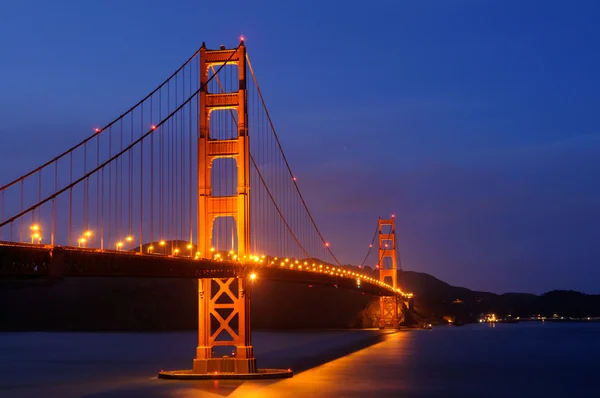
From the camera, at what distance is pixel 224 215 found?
153 ft

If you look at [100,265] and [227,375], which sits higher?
[100,265]

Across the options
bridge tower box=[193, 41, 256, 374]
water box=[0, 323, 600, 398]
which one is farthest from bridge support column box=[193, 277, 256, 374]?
water box=[0, 323, 600, 398]

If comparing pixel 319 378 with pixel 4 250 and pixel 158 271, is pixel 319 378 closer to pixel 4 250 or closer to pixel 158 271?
pixel 158 271

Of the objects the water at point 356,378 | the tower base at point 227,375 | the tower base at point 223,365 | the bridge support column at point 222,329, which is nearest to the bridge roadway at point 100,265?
the bridge support column at point 222,329

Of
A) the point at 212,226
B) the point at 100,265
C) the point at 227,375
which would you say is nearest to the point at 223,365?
the point at 227,375

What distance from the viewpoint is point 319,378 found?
53344mm

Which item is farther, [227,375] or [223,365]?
[223,365]

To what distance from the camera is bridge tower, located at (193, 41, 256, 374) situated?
4616 cm

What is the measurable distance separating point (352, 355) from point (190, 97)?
38936 millimetres

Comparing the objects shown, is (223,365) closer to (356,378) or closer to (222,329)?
(222,329)

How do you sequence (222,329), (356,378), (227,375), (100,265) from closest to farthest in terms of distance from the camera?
(100,265) < (227,375) < (222,329) < (356,378)

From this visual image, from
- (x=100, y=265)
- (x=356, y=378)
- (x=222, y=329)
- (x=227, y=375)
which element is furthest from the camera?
(x=356, y=378)

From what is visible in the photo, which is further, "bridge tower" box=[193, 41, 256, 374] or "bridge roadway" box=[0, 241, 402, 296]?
"bridge tower" box=[193, 41, 256, 374]

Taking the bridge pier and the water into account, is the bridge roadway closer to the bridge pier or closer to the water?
the bridge pier
